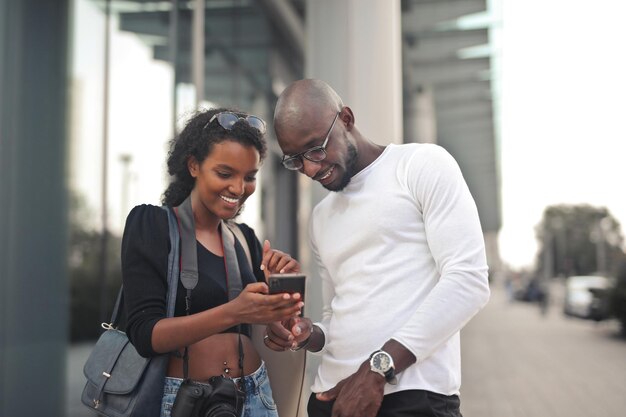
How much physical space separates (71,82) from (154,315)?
499 centimetres

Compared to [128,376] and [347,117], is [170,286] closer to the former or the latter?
[128,376]

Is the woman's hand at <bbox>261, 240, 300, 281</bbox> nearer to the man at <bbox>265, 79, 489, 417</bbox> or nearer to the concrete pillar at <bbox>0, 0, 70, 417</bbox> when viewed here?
the man at <bbox>265, 79, 489, 417</bbox>

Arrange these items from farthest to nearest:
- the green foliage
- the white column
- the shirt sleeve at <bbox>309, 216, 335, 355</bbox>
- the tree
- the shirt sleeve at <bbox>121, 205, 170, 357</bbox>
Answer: the tree
the green foliage
the white column
the shirt sleeve at <bbox>309, 216, 335, 355</bbox>
the shirt sleeve at <bbox>121, 205, 170, 357</bbox>

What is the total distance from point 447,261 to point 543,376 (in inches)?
398

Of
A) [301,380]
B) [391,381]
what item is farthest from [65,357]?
[391,381]

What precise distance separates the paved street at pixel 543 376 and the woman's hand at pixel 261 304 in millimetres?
6265

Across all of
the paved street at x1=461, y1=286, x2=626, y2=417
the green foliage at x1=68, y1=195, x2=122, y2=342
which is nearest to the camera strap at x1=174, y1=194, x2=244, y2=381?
the green foliage at x1=68, y1=195, x2=122, y2=342

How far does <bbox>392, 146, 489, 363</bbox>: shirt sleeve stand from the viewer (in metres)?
2.00

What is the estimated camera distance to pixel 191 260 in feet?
7.25

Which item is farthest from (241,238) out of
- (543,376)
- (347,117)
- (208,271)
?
(543,376)

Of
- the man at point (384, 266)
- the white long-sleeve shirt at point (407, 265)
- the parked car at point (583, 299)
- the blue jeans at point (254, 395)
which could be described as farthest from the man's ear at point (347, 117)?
the parked car at point (583, 299)

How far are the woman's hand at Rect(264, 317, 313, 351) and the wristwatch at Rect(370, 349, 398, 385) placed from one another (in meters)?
0.40

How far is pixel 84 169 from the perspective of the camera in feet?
23.7

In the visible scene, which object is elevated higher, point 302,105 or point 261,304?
point 302,105
